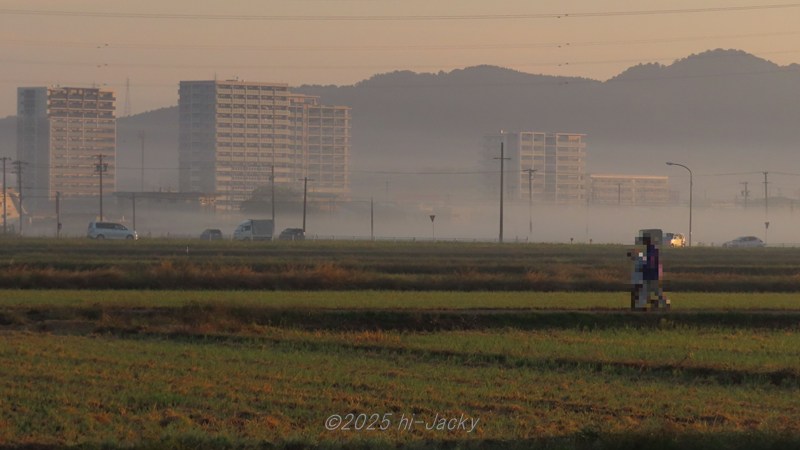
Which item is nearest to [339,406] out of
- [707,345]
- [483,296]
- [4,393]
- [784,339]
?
[4,393]

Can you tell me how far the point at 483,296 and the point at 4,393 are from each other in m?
19.8

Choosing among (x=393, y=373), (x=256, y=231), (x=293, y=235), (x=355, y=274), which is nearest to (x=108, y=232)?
(x=256, y=231)

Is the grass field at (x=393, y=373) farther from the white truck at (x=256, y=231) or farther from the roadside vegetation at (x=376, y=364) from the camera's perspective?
the white truck at (x=256, y=231)

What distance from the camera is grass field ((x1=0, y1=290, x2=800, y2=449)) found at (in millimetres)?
14086

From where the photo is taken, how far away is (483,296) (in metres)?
34.7

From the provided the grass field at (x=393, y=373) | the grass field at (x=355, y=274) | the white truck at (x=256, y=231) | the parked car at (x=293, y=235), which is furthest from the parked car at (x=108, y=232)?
the grass field at (x=393, y=373)

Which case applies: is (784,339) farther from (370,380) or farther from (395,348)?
(370,380)

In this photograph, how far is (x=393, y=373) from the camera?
19.0 metres

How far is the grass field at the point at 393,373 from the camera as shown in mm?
14086

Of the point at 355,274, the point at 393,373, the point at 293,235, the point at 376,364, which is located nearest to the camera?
the point at 393,373

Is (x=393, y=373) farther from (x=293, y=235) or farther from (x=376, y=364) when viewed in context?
(x=293, y=235)

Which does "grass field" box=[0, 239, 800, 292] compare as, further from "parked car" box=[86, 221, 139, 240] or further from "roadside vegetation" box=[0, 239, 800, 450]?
"parked car" box=[86, 221, 139, 240]

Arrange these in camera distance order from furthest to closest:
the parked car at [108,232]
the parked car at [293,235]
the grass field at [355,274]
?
1. the parked car at [293,235]
2. the parked car at [108,232]
3. the grass field at [355,274]

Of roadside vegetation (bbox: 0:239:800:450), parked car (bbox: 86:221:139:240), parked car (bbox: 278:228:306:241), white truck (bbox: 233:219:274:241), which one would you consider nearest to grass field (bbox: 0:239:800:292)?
roadside vegetation (bbox: 0:239:800:450)
